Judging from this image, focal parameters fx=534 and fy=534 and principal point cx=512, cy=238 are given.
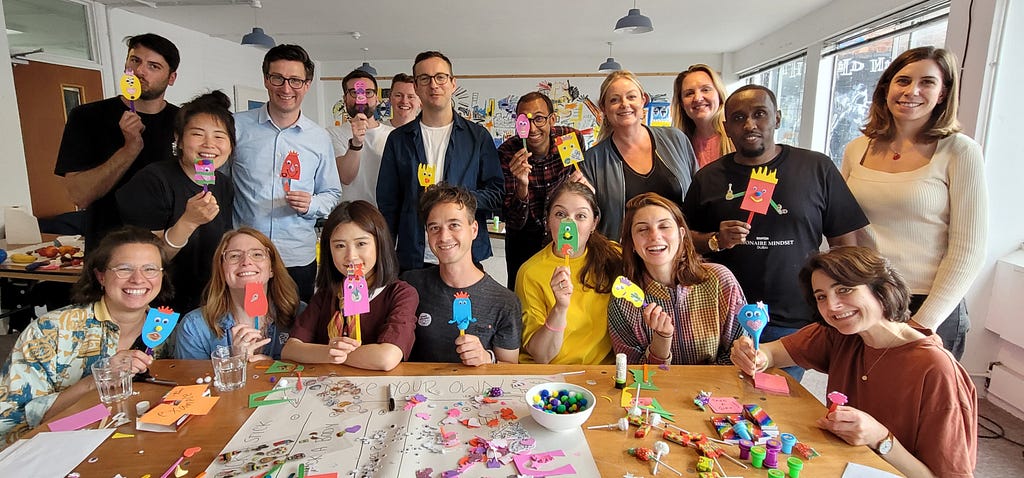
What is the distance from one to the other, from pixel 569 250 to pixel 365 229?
698 millimetres

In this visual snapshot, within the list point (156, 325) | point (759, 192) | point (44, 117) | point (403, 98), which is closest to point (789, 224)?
point (759, 192)

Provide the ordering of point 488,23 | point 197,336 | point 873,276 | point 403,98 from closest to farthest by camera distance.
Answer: point 873,276 < point 197,336 < point 403,98 < point 488,23

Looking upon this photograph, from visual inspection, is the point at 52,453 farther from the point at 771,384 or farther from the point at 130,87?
the point at 771,384

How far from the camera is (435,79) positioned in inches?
93.7

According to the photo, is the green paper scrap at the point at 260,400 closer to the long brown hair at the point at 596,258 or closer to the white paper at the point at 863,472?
the long brown hair at the point at 596,258

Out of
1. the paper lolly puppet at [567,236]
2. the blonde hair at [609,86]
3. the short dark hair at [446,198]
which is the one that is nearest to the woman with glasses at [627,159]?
the blonde hair at [609,86]

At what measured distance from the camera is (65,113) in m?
5.36

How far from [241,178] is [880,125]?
2.56 m

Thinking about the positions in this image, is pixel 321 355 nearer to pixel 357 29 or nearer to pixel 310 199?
pixel 310 199

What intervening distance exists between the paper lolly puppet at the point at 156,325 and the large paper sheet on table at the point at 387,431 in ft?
1.30

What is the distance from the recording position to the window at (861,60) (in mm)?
4277

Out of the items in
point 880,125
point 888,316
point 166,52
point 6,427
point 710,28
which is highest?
point 710,28

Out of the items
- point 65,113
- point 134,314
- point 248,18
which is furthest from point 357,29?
point 134,314

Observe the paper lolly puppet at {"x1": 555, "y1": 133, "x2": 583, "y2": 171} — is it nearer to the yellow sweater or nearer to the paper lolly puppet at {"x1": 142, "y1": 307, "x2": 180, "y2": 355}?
the yellow sweater
